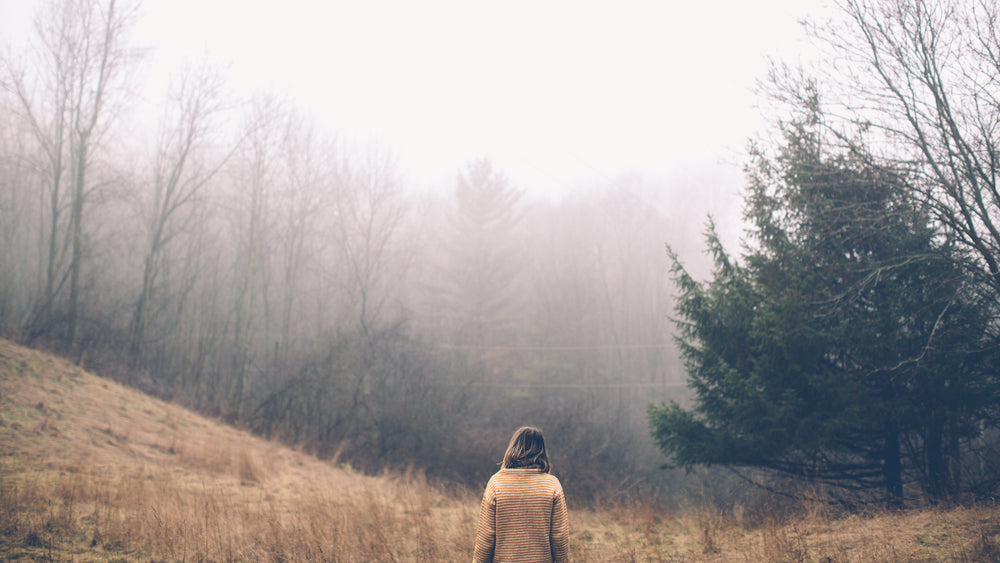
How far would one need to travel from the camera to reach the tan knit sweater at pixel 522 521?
11.8 ft

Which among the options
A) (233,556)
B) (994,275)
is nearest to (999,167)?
(994,275)

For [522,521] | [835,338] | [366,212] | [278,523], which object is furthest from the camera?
[366,212]

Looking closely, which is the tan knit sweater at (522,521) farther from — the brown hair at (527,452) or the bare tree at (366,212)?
the bare tree at (366,212)

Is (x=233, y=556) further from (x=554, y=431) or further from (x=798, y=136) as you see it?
(x=554, y=431)

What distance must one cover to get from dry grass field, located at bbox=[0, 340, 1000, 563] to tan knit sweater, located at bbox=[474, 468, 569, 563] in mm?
3299

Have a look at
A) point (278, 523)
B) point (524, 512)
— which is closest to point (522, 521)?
point (524, 512)

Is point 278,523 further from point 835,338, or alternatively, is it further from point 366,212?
point 366,212

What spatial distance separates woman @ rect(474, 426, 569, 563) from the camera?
3.61 metres

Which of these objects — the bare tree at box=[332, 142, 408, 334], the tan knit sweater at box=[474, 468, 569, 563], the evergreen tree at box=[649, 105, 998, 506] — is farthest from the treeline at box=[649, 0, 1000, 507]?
the bare tree at box=[332, 142, 408, 334]

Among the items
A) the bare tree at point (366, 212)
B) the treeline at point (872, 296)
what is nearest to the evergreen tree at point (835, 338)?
the treeline at point (872, 296)

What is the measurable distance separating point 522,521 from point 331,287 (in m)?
36.3

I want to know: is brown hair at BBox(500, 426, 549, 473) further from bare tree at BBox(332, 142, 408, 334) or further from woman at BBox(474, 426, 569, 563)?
bare tree at BBox(332, 142, 408, 334)

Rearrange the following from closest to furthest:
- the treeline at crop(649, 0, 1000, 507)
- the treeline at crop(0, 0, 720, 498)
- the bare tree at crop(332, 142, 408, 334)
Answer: the treeline at crop(649, 0, 1000, 507)
the treeline at crop(0, 0, 720, 498)
the bare tree at crop(332, 142, 408, 334)

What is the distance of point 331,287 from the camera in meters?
37.9
